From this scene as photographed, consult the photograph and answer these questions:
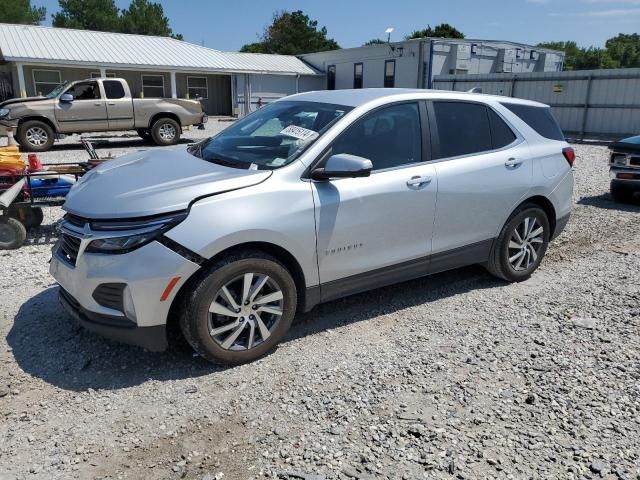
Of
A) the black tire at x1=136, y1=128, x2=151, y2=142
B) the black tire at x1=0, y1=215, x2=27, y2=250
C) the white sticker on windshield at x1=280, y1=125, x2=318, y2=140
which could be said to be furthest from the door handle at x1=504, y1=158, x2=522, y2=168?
the black tire at x1=136, y1=128, x2=151, y2=142

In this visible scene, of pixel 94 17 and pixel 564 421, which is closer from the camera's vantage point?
pixel 564 421

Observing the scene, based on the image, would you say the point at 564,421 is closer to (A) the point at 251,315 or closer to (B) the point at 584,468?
(B) the point at 584,468

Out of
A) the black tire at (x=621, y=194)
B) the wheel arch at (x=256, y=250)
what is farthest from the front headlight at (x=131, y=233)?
the black tire at (x=621, y=194)

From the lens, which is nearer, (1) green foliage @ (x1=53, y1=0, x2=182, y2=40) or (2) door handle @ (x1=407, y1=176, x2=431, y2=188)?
(2) door handle @ (x1=407, y1=176, x2=431, y2=188)

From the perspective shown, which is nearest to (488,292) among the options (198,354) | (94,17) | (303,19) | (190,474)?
(198,354)

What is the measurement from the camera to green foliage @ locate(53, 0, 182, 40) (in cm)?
6544

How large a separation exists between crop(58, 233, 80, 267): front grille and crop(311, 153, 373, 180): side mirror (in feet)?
5.33

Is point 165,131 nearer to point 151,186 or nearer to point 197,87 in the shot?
point 151,186

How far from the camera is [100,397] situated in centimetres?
331

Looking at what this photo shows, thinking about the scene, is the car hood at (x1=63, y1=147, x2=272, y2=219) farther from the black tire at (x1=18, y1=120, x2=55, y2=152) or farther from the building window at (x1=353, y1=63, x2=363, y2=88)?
the building window at (x1=353, y1=63, x2=363, y2=88)

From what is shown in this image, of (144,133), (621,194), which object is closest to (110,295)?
(621,194)

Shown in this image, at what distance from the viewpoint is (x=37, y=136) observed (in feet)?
48.0

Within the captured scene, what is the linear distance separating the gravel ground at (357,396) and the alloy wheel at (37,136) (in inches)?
440

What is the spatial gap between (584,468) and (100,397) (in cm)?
277
